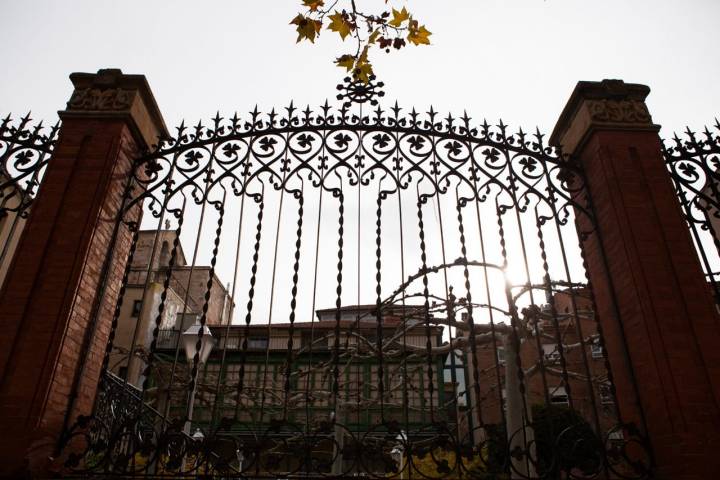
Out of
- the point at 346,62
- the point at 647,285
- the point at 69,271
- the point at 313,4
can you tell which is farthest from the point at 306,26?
the point at 647,285

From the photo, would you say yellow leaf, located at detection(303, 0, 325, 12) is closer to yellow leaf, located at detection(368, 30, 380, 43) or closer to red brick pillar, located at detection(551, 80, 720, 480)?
yellow leaf, located at detection(368, 30, 380, 43)

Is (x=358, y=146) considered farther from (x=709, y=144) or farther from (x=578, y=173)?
(x=709, y=144)

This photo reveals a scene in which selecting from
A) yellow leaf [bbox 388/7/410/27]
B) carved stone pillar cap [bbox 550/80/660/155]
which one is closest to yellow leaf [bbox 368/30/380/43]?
yellow leaf [bbox 388/7/410/27]

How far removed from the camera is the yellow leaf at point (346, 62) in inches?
170

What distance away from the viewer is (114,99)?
488 cm

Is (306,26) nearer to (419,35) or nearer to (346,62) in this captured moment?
(346,62)

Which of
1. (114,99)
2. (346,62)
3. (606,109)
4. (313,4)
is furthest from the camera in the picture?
(606,109)

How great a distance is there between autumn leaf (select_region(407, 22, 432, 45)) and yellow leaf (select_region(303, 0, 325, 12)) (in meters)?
0.77

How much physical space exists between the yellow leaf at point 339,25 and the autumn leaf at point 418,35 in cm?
53

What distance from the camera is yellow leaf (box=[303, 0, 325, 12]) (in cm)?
402

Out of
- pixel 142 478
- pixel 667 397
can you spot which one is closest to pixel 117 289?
pixel 142 478

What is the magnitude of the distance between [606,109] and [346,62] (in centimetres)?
272

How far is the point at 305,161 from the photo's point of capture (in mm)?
4832

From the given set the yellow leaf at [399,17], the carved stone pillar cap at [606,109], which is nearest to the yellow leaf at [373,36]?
the yellow leaf at [399,17]
